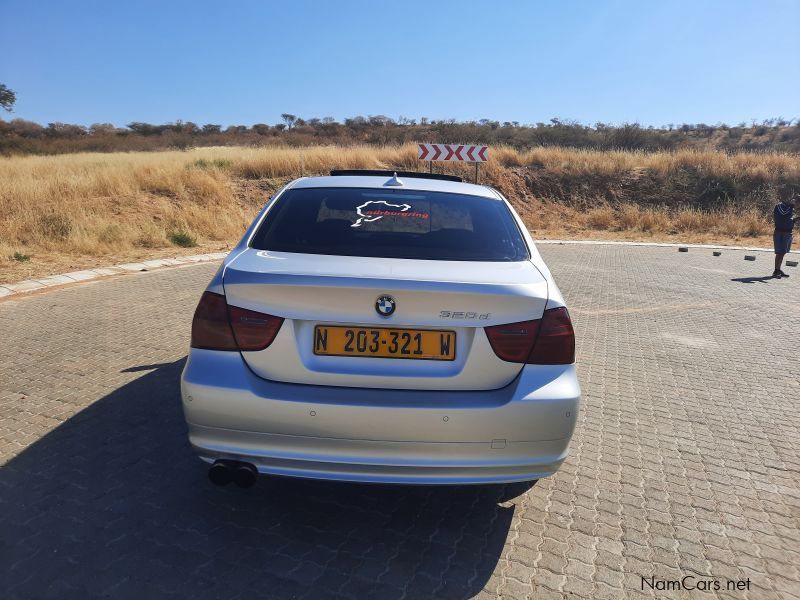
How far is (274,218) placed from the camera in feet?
11.0

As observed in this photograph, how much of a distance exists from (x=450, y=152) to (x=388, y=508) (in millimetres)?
16066

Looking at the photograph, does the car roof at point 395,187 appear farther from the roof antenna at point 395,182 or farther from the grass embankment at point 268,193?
the grass embankment at point 268,193

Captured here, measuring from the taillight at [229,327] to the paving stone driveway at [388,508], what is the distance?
0.94 metres

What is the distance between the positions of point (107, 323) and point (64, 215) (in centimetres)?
813

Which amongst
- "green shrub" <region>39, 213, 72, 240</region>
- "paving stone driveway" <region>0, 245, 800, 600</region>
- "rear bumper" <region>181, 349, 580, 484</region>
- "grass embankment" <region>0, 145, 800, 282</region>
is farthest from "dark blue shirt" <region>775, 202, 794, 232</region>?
"green shrub" <region>39, 213, 72, 240</region>

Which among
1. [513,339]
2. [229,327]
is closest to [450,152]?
[513,339]

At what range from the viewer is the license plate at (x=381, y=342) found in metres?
2.53

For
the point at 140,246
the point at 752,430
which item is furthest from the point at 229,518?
the point at 140,246

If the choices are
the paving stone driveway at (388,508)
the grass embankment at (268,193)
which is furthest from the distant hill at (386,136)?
the paving stone driveway at (388,508)

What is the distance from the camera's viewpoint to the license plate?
8.29ft

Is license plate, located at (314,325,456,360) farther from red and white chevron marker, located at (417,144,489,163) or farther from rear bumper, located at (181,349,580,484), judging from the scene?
red and white chevron marker, located at (417,144,489,163)

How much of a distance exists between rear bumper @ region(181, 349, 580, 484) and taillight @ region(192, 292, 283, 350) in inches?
2.4

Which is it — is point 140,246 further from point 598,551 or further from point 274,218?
point 598,551

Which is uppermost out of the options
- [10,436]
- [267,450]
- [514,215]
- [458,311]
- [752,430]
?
[514,215]
